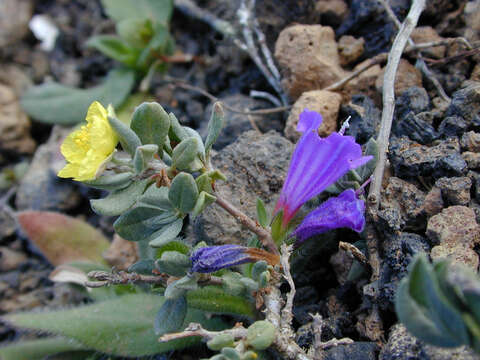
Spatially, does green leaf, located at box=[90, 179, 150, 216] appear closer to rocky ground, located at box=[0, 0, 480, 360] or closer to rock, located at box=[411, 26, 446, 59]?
rocky ground, located at box=[0, 0, 480, 360]

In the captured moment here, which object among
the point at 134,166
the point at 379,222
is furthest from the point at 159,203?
the point at 379,222

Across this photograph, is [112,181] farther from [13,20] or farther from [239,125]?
[13,20]

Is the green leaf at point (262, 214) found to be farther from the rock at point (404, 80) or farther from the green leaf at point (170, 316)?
the rock at point (404, 80)

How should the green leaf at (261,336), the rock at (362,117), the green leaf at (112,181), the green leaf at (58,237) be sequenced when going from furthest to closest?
the green leaf at (58,237), the rock at (362,117), the green leaf at (112,181), the green leaf at (261,336)

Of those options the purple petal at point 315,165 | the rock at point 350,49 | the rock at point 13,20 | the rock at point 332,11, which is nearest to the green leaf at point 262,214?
the purple petal at point 315,165

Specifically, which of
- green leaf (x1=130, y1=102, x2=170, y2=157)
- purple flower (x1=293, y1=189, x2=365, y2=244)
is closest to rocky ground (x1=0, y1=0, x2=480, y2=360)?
purple flower (x1=293, y1=189, x2=365, y2=244)
